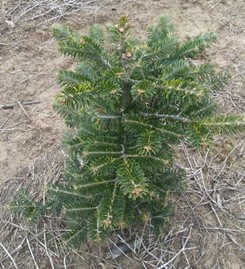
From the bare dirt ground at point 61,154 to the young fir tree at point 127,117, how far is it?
14.9 inches

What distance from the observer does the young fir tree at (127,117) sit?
1723 millimetres

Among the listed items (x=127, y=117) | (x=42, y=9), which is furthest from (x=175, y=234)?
(x=42, y=9)

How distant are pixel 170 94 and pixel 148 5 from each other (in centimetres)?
245

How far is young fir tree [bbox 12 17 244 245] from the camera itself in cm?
172

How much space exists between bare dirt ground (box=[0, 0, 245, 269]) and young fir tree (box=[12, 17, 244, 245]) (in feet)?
1.24

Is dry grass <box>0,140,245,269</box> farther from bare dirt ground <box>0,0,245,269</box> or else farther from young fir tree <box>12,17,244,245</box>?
young fir tree <box>12,17,244,245</box>

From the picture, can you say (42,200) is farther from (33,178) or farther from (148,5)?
(148,5)

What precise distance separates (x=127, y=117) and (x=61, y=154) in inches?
44.5

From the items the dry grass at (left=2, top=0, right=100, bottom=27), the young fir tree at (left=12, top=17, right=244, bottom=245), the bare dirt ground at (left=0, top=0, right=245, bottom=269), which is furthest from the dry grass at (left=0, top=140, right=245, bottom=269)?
the dry grass at (left=2, top=0, right=100, bottom=27)

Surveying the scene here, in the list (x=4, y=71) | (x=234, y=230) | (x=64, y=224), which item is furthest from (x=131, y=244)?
(x=4, y=71)

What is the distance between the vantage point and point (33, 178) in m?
2.78

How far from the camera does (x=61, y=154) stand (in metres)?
2.85

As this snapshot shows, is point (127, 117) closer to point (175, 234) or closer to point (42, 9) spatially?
point (175, 234)

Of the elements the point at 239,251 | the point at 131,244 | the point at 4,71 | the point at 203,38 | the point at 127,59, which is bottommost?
the point at 239,251
